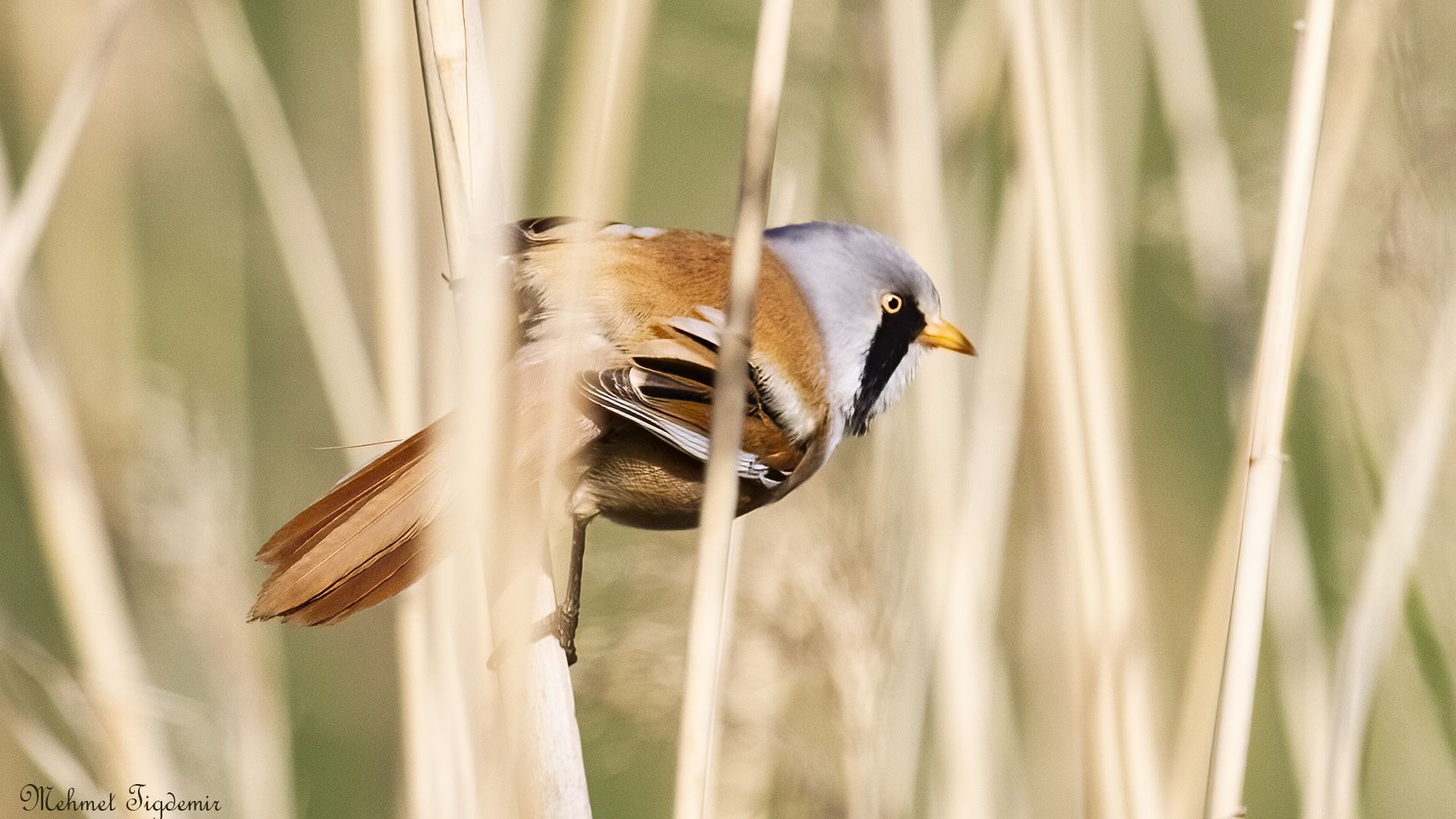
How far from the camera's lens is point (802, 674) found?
1.35m

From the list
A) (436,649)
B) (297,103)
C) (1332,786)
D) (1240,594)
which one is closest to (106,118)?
(297,103)

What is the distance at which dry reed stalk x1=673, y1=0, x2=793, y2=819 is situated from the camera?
2.49 feet

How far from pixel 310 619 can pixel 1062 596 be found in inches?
36.2

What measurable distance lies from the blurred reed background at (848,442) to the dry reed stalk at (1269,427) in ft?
0.69

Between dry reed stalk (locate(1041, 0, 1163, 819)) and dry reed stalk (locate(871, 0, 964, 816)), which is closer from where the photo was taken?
dry reed stalk (locate(1041, 0, 1163, 819))

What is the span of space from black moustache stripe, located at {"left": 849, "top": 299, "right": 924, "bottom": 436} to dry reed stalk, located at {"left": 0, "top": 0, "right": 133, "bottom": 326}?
2.73 ft

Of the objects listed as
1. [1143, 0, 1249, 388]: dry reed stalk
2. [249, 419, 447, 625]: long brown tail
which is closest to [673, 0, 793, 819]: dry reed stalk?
[249, 419, 447, 625]: long brown tail

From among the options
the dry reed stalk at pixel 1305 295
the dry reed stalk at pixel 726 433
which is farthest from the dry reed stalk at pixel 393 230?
the dry reed stalk at pixel 1305 295

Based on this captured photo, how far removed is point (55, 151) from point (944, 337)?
3.13 feet

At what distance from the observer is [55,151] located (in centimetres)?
96

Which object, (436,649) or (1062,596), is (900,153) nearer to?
(1062,596)

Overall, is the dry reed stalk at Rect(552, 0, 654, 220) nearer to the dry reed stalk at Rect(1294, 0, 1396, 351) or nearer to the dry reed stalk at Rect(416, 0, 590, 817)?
the dry reed stalk at Rect(416, 0, 590, 817)

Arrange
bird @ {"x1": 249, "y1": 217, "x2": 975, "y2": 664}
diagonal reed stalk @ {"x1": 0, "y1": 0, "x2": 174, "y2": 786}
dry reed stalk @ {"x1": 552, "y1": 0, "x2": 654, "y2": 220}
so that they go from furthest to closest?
diagonal reed stalk @ {"x1": 0, "y1": 0, "x2": 174, "y2": 786} → bird @ {"x1": 249, "y1": 217, "x2": 975, "y2": 664} → dry reed stalk @ {"x1": 552, "y1": 0, "x2": 654, "y2": 220}

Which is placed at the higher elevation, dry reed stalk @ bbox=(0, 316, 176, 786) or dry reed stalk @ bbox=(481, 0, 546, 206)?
dry reed stalk @ bbox=(481, 0, 546, 206)
